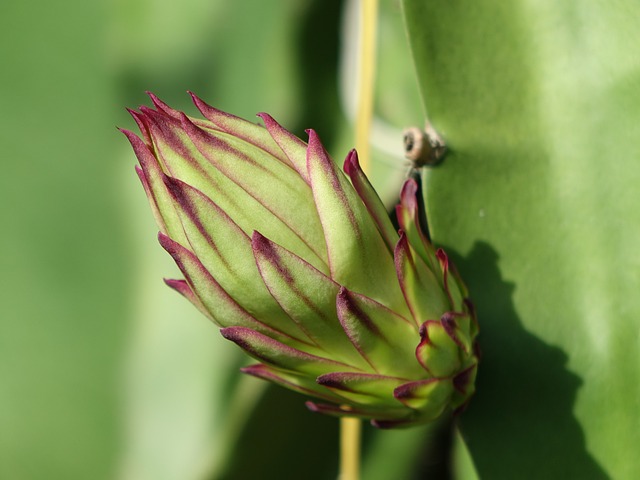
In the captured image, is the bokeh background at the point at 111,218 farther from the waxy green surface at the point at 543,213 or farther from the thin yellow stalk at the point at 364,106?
the waxy green surface at the point at 543,213

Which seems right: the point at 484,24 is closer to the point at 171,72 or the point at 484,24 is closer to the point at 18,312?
the point at 171,72

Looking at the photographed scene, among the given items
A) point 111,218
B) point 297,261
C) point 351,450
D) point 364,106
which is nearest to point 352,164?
point 297,261

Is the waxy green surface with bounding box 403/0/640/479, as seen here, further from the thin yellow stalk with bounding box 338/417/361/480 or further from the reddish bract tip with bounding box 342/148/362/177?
the thin yellow stalk with bounding box 338/417/361/480

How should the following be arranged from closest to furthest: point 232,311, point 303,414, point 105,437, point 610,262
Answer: point 232,311, point 610,262, point 303,414, point 105,437

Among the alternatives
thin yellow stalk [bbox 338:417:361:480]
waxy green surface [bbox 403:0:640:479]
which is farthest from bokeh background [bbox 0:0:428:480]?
waxy green surface [bbox 403:0:640:479]

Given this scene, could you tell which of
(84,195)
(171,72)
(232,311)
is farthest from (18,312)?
(232,311)

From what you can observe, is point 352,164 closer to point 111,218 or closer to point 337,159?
point 337,159
